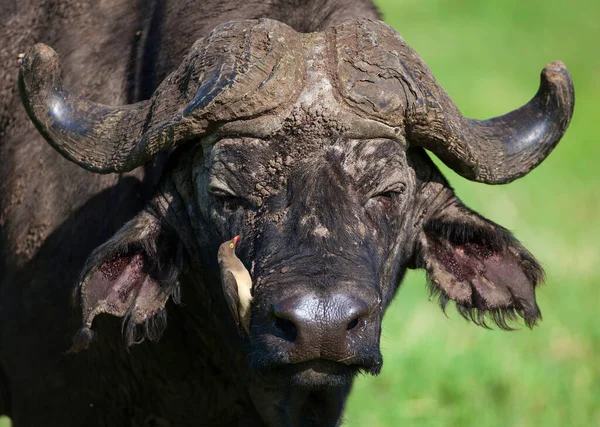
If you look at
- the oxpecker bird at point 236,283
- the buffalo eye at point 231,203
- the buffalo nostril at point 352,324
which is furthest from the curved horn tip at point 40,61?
the buffalo nostril at point 352,324

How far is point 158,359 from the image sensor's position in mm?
5348

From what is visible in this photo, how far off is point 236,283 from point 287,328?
13.7 inches

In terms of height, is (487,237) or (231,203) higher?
(231,203)

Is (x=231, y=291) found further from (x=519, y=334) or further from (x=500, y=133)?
(x=519, y=334)

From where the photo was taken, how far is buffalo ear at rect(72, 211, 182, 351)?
15.9ft

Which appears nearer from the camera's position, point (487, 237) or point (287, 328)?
point (287, 328)

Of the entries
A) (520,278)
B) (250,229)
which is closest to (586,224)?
(520,278)

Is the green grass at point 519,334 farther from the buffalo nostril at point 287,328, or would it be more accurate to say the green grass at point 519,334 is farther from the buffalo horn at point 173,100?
the buffalo horn at point 173,100

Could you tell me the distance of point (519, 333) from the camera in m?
9.91

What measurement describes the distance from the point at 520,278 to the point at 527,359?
3.93 m

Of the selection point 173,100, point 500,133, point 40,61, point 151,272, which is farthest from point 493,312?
point 40,61

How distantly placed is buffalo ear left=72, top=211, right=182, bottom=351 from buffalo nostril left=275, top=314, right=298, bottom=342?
3.19ft

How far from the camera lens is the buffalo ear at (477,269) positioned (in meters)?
5.17

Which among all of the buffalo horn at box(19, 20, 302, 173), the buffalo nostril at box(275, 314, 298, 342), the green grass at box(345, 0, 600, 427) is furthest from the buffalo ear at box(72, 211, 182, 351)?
the green grass at box(345, 0, 600, 427)
